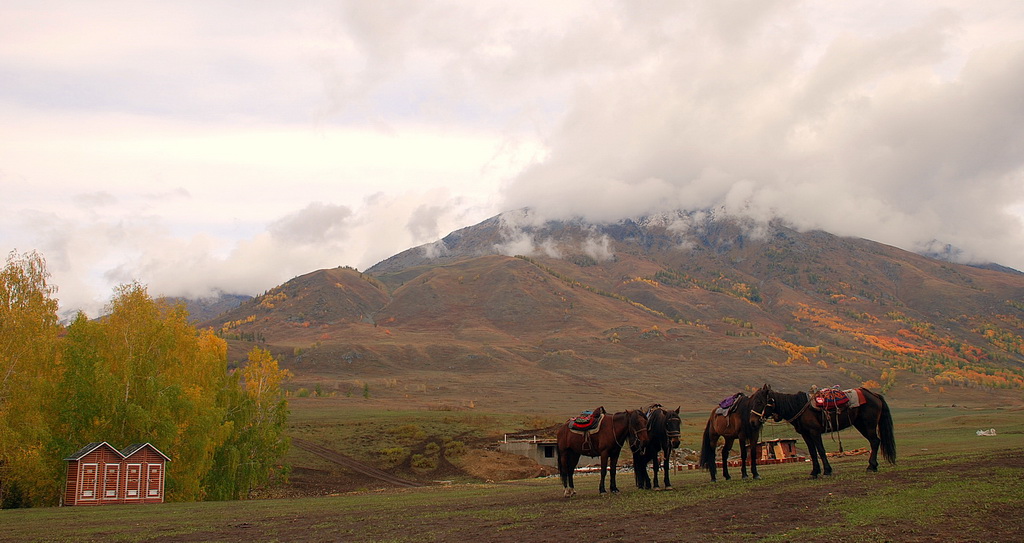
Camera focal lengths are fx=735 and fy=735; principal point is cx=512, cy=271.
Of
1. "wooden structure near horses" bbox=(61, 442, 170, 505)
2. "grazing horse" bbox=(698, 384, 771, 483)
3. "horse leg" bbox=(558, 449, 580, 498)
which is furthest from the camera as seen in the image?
"wooden structure near horses" bbox=(61, 442, 170, 505)

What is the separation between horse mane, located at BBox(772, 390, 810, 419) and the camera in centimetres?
2823

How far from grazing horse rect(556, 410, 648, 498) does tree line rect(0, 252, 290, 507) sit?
3433cm

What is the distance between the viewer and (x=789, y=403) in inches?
1118

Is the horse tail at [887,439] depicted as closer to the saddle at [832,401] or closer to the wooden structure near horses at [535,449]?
the saddle at [832,401]

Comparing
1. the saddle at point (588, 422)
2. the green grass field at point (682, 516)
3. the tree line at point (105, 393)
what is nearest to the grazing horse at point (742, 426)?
the green grass field at point (682, 516)

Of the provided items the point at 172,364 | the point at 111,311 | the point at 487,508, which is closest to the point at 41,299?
the point at 111,311

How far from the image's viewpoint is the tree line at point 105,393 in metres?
47.0

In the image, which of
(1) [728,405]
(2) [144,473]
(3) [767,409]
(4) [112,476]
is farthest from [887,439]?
(4) [112,476]

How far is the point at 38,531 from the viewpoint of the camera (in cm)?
2691

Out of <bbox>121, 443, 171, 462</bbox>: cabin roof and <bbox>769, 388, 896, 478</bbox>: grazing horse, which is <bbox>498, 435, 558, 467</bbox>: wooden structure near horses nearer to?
<bbox>121, 443, 171, 462</bbox>: cabin roof

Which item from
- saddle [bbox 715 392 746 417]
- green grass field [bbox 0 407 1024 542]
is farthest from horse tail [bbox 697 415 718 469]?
green grass field [bbox 0 407 1024 542]

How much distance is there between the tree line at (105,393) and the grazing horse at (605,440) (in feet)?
113

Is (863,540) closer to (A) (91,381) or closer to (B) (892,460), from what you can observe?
(B) (892,460)

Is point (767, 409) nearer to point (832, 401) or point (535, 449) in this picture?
point (832, 401)
